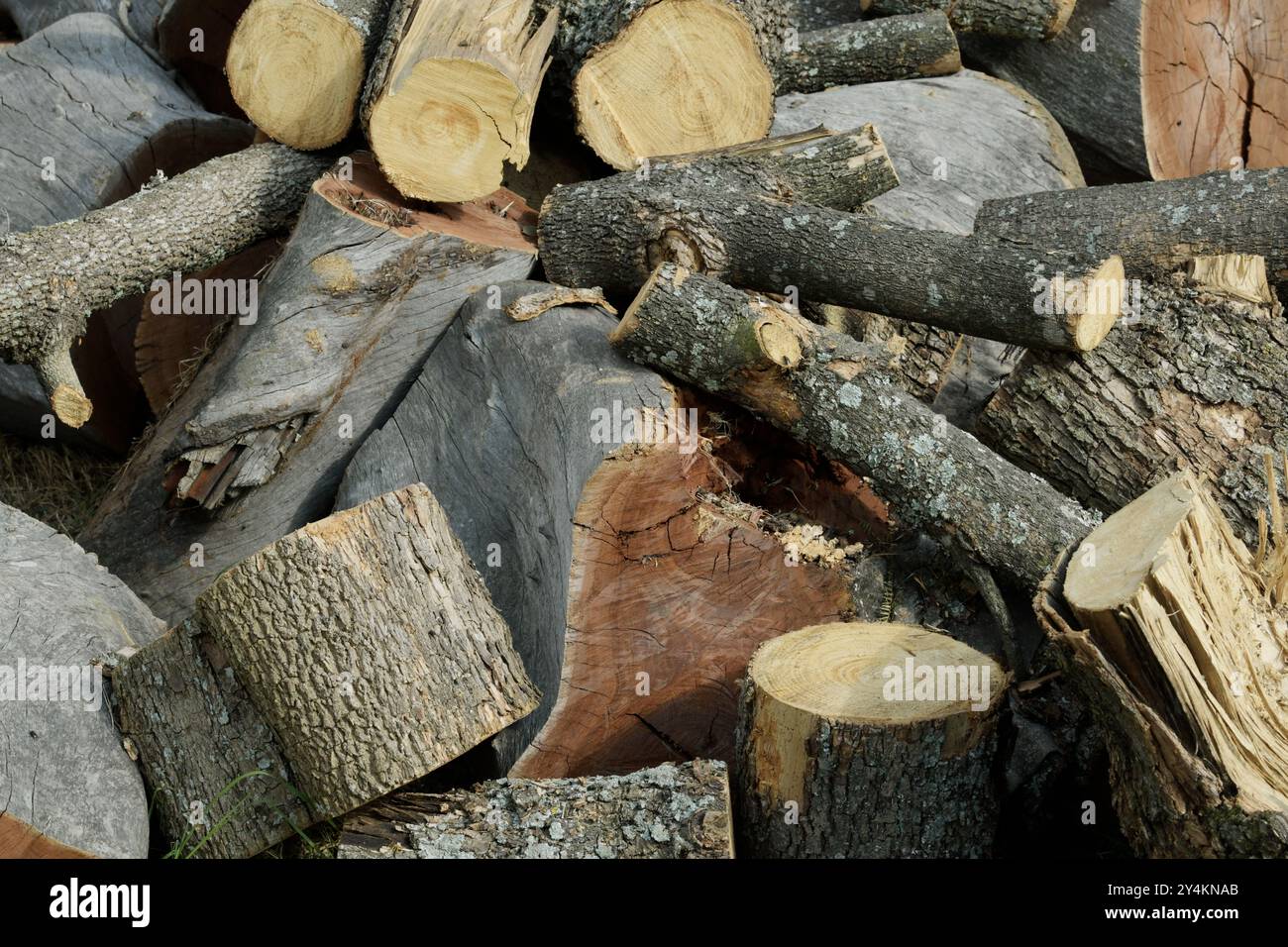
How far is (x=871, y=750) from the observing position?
104 inches

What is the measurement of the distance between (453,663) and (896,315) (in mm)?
1715

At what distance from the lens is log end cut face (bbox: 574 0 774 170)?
4.12 metres

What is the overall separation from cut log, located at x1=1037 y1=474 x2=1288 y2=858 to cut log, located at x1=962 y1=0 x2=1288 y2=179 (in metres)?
3.03

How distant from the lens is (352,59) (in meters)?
3.97

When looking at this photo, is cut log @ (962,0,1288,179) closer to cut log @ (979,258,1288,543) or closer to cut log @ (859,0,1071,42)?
cut log @ (859,0,1071,42)

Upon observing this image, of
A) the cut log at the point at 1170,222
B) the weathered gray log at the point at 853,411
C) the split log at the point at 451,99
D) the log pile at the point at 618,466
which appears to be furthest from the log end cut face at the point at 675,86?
the cut log at the point at 1170,222

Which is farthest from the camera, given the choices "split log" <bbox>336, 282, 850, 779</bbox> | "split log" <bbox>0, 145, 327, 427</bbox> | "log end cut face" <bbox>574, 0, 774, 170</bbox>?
"log end cut face" <bbox>574, 0, 774, 170</bbox>

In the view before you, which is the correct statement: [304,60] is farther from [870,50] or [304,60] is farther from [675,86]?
[870,50]

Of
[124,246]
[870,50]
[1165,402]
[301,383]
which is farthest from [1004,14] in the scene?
[124,246]

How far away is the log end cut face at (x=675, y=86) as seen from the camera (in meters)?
4.12

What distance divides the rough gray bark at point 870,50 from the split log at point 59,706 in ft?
10.6

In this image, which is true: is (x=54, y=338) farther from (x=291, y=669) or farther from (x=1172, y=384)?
(x=1172, y=384)

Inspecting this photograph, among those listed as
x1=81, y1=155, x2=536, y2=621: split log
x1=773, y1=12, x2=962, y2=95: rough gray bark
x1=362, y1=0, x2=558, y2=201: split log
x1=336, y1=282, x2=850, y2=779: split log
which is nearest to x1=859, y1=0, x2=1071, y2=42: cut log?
x1=773, y1=12, x2=962, y2=95: rough gray bark

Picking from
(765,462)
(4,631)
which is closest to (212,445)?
(4,631)
